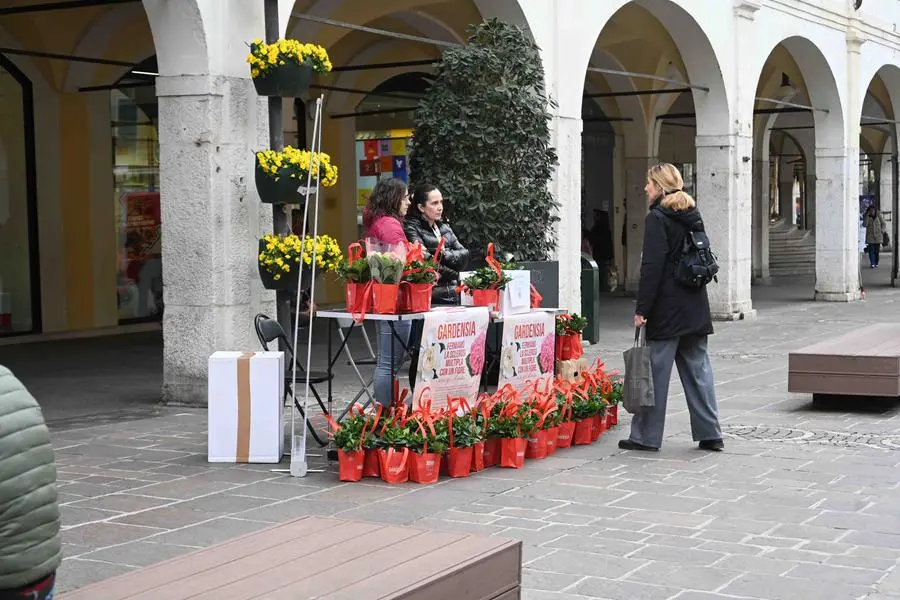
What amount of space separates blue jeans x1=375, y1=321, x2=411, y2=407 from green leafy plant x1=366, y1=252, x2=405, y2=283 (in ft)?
1.70

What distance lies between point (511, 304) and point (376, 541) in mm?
4949

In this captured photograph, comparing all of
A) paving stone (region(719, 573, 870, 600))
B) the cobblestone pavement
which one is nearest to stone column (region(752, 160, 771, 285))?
the cobblestone pavement

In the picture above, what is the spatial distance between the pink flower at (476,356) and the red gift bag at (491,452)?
1.94ft

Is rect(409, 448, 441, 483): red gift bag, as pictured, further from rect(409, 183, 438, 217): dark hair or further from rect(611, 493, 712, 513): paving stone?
rect(409, 183, 438, 217): dark hair

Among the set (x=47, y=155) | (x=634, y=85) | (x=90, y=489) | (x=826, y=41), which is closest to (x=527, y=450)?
(x=90, y=489)

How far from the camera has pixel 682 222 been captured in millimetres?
7992

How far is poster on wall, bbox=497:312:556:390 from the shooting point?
28.3 ft

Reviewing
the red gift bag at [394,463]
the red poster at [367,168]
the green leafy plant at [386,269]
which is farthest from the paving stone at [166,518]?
the red poster at [367,168]

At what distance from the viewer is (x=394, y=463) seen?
23.6 ft

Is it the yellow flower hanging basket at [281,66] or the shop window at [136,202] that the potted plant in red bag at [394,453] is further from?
the shop window at [136,202]

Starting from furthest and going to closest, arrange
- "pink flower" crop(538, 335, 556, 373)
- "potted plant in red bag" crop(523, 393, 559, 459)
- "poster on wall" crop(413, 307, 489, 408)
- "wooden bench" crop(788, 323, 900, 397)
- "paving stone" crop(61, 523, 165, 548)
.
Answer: "wooden bench" crop(788, 323, 900, 397) → "pink flower" crop(538, 335, 556, 373) → "potted plant in red bag" crop(523, 393, 559, 459) → "poster on wall" crop(413, 307, 489, 408) → "paving stone" crop(61, 523, 165, 548)

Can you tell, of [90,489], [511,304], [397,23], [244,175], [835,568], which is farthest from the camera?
[397,23]

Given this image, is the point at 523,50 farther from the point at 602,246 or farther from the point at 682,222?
the point at 602,246

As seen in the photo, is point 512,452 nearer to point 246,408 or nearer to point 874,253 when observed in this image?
point 246,408
